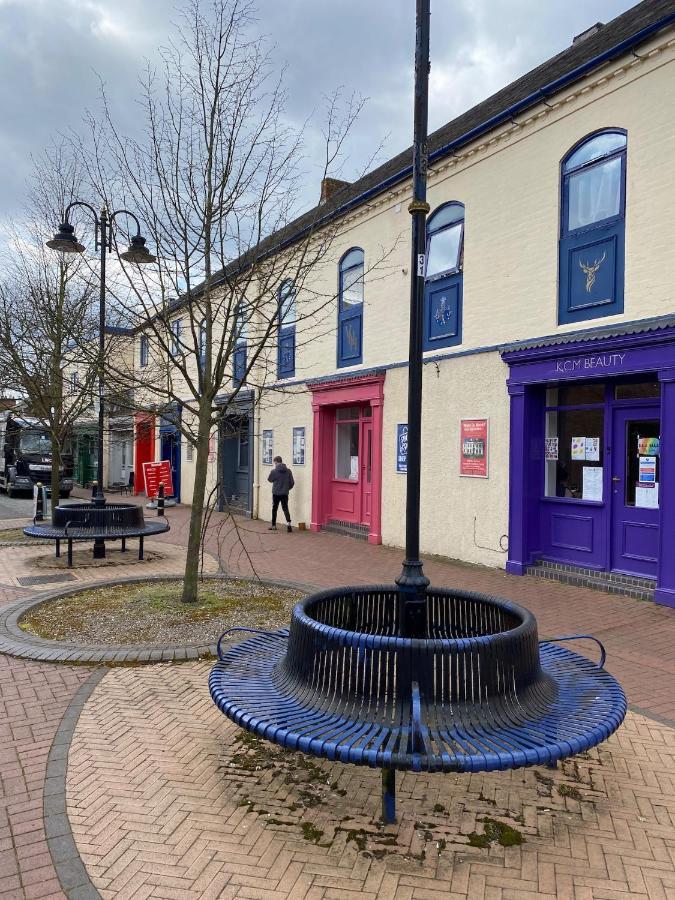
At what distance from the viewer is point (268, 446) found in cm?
1586

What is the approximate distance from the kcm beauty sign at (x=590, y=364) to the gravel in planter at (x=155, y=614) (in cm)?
443

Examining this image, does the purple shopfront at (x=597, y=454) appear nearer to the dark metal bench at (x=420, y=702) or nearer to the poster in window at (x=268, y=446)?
the dark metal bench at (x=420, y=702)

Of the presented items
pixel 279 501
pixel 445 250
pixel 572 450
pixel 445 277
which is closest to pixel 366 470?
pixel 279 501

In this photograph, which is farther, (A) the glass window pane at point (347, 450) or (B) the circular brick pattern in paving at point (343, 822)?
(A) the glass window pane at point (347, 450)

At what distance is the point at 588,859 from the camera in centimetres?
260

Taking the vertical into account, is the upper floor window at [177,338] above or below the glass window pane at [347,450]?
above

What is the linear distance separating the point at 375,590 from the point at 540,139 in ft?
24.0

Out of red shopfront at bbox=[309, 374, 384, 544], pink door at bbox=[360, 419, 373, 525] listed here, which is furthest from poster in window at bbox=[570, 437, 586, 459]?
pink door at bbox=[360, 419, 373, 525]

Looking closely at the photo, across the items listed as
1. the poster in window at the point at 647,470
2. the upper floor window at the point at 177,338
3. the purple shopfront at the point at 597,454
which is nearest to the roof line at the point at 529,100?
the upper floor window at the point at 177,338

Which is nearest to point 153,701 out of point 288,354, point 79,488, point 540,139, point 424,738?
point 424,738

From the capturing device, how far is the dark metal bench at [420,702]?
259 cm

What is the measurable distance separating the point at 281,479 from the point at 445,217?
630cm

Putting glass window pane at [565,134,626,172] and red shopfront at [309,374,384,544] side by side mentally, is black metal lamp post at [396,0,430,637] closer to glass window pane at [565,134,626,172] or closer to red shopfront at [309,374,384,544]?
glass window pane at [565,134,626,172]

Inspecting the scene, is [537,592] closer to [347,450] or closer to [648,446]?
[648,446]
